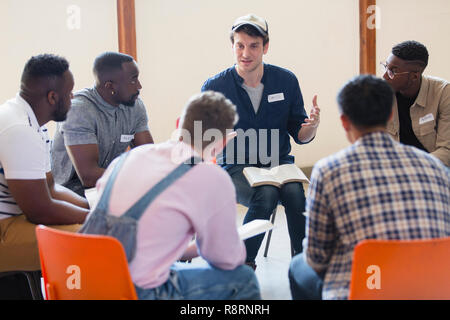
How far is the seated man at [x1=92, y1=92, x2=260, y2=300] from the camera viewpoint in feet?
4.72

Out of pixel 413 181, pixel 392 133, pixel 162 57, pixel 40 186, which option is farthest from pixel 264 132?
pixel 162 57

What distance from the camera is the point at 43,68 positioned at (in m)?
2.10

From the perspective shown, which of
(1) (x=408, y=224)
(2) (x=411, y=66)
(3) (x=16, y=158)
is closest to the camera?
(1) (x=408, y=224)

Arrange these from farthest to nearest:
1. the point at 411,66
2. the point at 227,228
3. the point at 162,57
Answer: the point at 162,57 < the point at 411,66 < the point at 227,228

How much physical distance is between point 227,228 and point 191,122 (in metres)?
0.34

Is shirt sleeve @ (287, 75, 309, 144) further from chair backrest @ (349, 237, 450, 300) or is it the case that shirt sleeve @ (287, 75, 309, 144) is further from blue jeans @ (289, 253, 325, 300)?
chair backrest @ (349, 237, 450, 300)

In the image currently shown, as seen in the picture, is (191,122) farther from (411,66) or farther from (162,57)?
(162,57)

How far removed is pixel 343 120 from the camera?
5.02ft

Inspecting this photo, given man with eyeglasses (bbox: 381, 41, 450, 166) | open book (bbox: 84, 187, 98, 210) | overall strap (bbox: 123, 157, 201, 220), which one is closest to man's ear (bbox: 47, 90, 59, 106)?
open book (bbox: 84, 187, 98, 210)

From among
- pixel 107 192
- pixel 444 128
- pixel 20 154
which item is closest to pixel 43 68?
pixel 20 154

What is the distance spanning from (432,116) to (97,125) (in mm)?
1742

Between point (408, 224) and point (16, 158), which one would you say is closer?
point (408, 224)

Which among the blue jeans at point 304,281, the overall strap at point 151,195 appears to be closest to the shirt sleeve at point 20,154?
the overall strap at point 151,195
